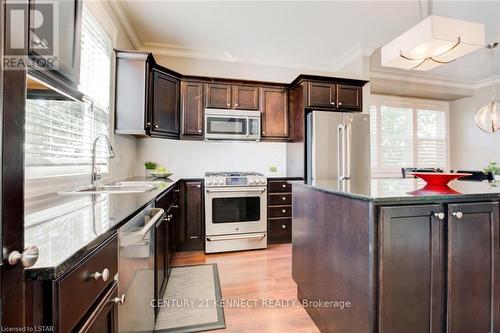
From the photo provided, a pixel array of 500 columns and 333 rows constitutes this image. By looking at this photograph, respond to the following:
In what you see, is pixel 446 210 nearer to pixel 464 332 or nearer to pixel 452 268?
pixel 452 268

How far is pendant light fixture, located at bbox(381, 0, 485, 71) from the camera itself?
65.2 inches

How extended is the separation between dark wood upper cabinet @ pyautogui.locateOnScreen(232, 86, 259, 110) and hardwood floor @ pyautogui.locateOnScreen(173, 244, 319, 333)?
2067mm

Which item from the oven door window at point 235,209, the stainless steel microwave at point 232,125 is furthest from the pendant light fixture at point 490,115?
the oven door window at point 235,209

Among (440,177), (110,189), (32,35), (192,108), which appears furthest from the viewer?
(192,108)

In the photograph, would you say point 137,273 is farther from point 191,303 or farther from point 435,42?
point 435,42

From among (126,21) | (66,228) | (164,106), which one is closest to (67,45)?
(66,228)

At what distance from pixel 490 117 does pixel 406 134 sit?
5.22 feet

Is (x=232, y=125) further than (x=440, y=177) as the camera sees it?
Yes

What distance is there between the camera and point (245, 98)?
3422 millimetres

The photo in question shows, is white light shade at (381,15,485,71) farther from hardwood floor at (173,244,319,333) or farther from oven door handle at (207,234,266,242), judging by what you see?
oven door handle at (207,234,266,242)

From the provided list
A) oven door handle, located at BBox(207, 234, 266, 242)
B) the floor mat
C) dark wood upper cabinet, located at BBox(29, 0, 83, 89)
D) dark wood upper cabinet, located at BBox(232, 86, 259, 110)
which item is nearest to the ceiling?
dark wood upper cabinet, located at BBox(232, 86, 259, 110)

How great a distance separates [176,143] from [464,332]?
3.44m

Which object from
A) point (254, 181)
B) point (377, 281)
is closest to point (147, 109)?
point (254, 181)

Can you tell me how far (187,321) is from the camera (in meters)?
1.68
